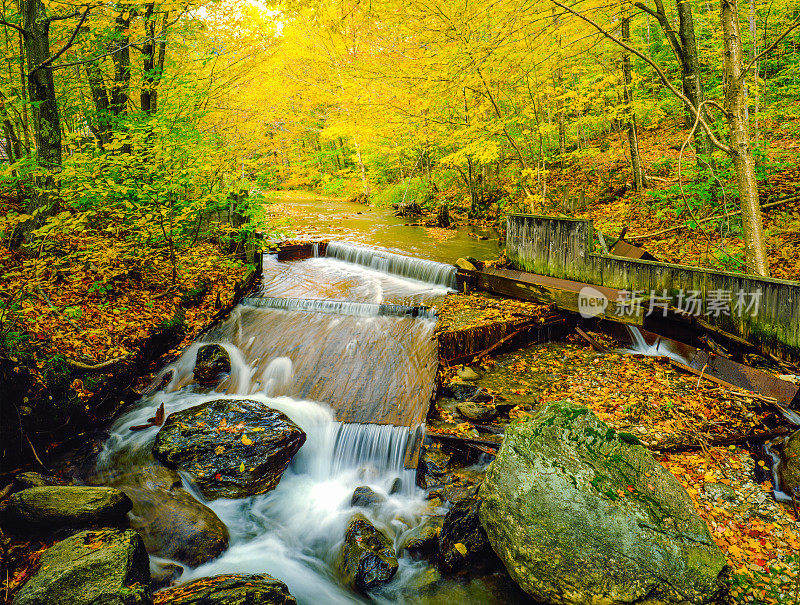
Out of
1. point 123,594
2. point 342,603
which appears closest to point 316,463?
point 342,603

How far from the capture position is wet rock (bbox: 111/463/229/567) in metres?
4.30

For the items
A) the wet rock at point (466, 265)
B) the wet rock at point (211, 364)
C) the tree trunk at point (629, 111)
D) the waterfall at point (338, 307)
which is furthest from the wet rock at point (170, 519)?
the tree trunk at point (629, 111)

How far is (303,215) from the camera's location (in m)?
22.6

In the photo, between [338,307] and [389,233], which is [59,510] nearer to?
[338,307]

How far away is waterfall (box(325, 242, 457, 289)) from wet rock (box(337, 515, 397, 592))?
275 inches

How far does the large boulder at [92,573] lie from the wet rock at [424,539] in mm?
2475

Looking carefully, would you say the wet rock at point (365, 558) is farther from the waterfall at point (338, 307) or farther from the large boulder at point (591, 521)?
the waterfall at point (338, 307)

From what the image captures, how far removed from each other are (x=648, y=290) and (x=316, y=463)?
20.3 feet

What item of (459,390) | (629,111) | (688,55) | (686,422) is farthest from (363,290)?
(629,111)

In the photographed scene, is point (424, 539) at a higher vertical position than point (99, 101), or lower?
lower

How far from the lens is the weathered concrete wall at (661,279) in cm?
544

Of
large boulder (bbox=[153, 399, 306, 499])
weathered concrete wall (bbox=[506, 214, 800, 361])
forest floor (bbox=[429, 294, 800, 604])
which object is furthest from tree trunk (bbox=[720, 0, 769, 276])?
large boulder (bbox=[153, 399, 306, 499])

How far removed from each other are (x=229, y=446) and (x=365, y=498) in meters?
1.95

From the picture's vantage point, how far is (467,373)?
6.68 meters
